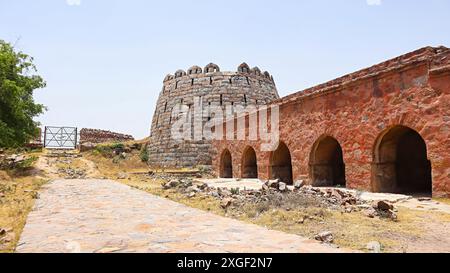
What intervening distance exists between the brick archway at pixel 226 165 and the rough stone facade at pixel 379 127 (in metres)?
5.33

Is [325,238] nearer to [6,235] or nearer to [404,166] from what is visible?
[6,235]

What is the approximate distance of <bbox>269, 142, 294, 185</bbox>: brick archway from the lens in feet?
48.9

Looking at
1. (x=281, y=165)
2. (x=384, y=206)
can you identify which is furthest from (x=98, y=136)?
(x=384, y=206)

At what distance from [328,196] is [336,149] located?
5611 mm

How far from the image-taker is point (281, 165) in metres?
15.3

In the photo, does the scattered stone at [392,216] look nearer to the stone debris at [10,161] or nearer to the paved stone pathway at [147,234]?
the paved stone pathway at [147,234]

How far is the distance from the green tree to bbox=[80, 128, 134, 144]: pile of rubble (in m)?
14.2

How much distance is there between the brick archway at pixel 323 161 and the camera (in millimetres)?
12055

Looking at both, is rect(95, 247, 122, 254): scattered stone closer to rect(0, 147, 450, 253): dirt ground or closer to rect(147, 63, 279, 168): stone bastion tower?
rect(0, 147, 450, 253): dirt ground

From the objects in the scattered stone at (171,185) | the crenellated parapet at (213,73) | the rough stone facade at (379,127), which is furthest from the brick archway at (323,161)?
the crenellated parapet at (213,73)

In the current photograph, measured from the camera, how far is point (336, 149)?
12797 millimetres

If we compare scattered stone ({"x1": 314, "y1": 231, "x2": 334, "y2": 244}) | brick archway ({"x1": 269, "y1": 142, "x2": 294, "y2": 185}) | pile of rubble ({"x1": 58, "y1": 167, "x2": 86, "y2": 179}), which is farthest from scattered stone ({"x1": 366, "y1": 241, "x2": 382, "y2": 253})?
pile of rubble ({"x1": 58, "y1": 167, "x2": 86, "y2": 179})
